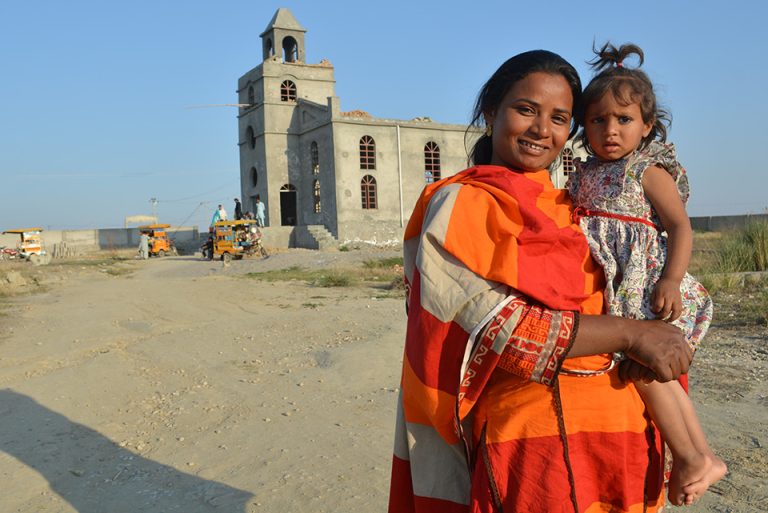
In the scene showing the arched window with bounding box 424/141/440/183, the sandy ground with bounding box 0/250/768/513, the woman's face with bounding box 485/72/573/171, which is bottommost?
the sandy ground with bounding box 0/250/768/513

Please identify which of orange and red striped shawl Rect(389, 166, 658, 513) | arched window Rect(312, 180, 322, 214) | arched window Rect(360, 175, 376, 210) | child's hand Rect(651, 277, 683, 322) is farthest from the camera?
arched window Rect(312, 180, 322, 214)

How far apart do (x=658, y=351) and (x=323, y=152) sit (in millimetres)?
26890

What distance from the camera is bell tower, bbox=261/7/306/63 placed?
30438mm

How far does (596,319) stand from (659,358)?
0.17m

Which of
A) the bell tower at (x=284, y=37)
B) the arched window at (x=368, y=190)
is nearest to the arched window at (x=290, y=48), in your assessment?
the bell tower at (x=284, y=37)

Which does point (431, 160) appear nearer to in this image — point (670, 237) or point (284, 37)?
point (284, 37)

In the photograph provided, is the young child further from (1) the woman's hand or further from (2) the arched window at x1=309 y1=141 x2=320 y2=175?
(2) the arched window at x1=309 y1=141 x2=320 y2=175

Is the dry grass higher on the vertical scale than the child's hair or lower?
lower

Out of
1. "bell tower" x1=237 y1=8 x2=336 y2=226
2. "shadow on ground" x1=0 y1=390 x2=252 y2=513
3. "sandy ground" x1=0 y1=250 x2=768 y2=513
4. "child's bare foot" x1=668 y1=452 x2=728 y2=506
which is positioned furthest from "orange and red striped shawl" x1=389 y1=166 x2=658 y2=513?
"bell tower" x1=237 y1=8 x2=336 y2=226

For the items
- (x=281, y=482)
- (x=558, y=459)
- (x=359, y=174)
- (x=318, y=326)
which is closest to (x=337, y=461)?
(x=281, y=482)

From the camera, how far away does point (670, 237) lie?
188cm

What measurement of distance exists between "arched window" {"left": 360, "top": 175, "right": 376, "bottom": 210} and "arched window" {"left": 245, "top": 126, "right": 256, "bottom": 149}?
19.9ft

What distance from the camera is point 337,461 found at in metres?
4.13

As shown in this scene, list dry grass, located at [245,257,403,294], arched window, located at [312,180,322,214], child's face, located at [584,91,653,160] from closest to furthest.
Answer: child's face, located at [584,91,653,160] < dry grass, located at [245,257,403,294] < arched window, located at [312,180,322,214]
